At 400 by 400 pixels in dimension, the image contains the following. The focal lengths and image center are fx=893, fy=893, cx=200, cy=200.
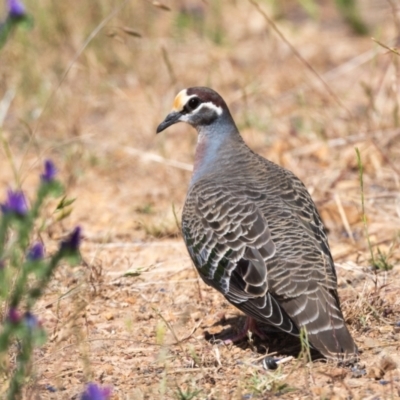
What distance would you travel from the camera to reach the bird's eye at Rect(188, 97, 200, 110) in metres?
5.69

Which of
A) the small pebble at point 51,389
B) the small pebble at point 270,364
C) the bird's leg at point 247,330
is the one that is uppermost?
the small pebble at point 270,364

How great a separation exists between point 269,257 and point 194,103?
1.57m

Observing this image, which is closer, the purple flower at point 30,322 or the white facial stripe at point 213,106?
the purple flower at point 30,322

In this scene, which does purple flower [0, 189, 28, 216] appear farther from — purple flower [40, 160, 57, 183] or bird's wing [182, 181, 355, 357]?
bird's wing [182, 181, 355, 357]

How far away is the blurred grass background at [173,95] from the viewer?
6617 millimetres

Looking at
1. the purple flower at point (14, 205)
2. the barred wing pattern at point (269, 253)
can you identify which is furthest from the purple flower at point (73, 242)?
the barred wing pattern at point (269, 253)

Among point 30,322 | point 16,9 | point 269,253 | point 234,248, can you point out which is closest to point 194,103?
point 234,248

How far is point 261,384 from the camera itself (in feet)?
13.1

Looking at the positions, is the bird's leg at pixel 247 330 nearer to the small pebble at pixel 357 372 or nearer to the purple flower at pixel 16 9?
the small pebble at pixel 357 372

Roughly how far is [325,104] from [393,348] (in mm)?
3812

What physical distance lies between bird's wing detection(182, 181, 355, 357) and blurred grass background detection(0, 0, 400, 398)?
3.09 ft

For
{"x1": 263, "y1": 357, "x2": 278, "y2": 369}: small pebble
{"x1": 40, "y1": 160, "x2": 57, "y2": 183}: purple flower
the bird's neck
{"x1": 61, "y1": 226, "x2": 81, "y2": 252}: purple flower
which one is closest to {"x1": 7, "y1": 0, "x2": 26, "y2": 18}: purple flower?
{"x1": 40, "y1": 160, "x2": 57, "y2": 183}: purple flower

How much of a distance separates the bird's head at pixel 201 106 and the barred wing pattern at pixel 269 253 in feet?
2.03

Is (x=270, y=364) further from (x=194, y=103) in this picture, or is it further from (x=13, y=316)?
(x=194, y=103)
